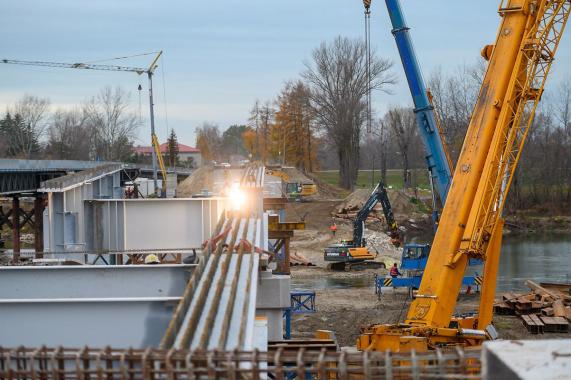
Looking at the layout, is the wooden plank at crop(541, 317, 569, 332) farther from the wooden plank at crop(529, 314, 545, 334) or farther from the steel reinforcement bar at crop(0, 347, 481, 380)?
the steel reinforcement bar at crop(0, 347, 481, 380)

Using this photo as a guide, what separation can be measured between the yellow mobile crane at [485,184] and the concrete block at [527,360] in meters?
10.3

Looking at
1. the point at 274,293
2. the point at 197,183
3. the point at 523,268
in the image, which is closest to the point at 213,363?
the point at 274,293

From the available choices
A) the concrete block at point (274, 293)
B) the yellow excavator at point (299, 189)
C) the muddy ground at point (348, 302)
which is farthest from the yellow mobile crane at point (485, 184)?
the yellow excavator at point (299, 189)

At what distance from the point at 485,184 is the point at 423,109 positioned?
38.5 feet

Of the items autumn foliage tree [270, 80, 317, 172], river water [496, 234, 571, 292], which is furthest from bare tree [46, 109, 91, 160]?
river water [496, 234, 571, 292]

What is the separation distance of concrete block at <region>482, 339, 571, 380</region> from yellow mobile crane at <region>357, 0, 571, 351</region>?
10349 millimetres

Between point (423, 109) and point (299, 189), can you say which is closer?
point (423, 109)

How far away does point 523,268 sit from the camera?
4856 cm

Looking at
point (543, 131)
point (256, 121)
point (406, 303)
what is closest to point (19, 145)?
point (256, 121)

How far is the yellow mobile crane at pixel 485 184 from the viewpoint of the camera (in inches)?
746

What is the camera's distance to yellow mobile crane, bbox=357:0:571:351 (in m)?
18.9

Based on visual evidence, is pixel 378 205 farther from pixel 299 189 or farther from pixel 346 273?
pixel 346 273

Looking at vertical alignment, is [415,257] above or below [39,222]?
below

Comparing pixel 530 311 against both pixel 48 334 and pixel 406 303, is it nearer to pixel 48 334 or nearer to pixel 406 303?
pixel 406 303
